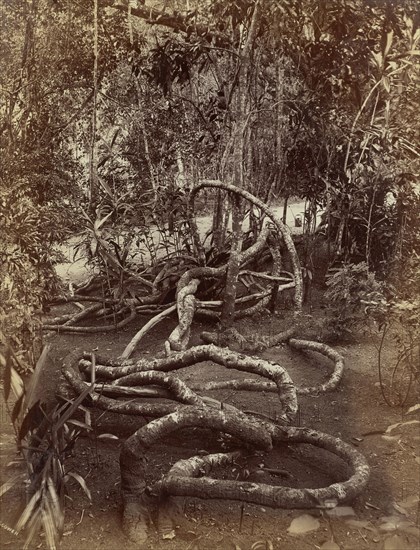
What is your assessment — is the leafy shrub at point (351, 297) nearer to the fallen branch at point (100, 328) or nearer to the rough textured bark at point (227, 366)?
the rough textured bark at point (227, 366)

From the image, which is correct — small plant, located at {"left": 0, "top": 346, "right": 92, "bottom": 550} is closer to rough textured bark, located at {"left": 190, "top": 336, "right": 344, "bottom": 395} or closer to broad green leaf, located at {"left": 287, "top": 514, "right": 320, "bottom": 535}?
broad green leaf, located at {"left": 287, "top": 514, "right": 320, "bottom": 535}

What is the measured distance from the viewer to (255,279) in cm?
604

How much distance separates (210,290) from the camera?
5.46 meters

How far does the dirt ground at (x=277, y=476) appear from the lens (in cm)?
275

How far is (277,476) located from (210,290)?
7.87 ft

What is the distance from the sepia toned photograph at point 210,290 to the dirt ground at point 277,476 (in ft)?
0.04

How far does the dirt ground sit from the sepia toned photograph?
12 millimetres

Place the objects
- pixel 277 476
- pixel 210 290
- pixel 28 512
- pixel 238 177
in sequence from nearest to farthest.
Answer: pixel 28 512, pixel 277 476, pixel 238 177, pixel 210 290

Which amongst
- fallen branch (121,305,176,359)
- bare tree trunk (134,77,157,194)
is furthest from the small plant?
bare tree trunk (134,77,157,194)

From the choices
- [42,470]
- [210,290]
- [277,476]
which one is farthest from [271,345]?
[42,470]

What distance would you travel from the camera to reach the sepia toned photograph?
2.88m

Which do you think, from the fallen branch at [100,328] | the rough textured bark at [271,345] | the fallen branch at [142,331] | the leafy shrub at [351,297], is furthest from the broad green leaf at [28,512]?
the leafy shrub at [351,297]

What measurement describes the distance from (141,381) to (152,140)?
9.97 feet

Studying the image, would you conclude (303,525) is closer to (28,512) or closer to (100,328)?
(28,512)
